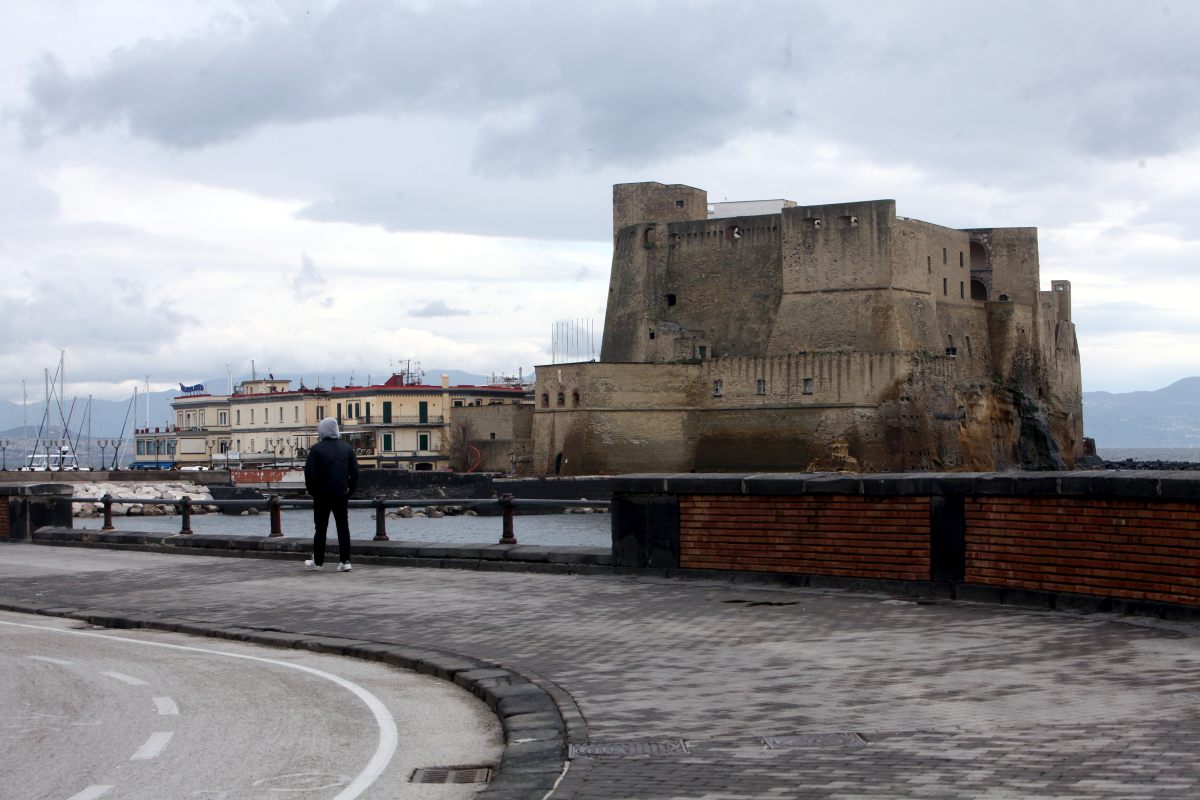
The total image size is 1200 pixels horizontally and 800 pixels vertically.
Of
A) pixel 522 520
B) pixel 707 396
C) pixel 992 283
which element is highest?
pixel 992 283

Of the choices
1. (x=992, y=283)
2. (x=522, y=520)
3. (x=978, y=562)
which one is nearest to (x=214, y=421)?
(x=522, y=520)

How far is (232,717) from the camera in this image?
801 centimetres

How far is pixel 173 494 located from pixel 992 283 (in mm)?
43195

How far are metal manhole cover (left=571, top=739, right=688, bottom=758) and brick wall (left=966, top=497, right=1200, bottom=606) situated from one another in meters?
4.50

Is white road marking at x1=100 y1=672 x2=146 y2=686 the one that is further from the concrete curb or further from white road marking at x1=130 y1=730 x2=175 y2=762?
white road marking at x1=130 y1=730 x2=175 y2=762

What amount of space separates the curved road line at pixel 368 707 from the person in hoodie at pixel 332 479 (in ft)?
13.7

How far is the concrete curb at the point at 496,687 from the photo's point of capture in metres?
6.36

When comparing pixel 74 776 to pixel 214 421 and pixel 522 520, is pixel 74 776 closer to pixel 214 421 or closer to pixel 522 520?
pixel 522 520

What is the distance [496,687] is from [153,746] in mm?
1903

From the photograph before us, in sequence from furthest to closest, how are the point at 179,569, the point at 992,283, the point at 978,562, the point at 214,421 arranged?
the point at 214,421, the point at 992,283, the point at 179,569, the point at 978,562

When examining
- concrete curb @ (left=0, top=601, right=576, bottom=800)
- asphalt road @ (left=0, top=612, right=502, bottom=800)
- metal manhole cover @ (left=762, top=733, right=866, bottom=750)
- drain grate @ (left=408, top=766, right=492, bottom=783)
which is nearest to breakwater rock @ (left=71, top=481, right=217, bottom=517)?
concrete curb @ (left=0, top=601, right=576, bottom=800)

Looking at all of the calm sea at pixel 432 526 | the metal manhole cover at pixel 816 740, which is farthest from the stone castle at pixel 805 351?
the metal manhole cover at pixel 816 740

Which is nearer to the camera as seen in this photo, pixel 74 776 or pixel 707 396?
pixel 74 776

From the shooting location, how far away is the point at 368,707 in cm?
828
